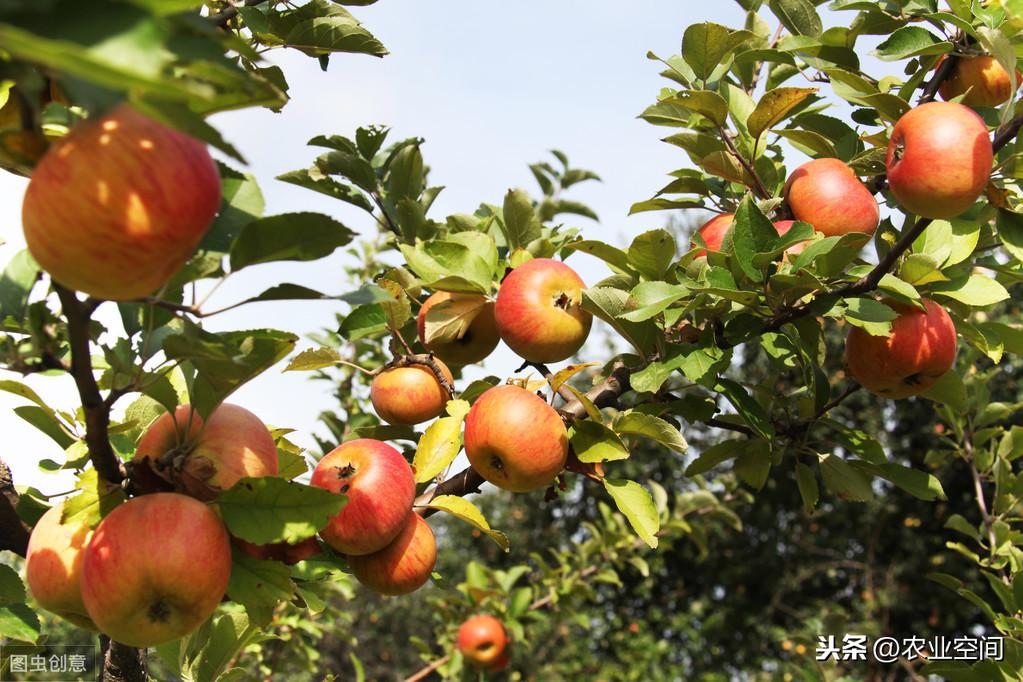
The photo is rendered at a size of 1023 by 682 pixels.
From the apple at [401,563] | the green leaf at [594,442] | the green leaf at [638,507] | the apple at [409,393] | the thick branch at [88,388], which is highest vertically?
the thick branch at [88,388]

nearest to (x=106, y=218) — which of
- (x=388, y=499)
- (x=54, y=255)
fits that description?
(x=54, y=255)

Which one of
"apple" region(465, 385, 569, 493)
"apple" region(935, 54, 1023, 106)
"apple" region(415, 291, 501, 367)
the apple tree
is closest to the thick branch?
the apple tree

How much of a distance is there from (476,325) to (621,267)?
1.12 ft

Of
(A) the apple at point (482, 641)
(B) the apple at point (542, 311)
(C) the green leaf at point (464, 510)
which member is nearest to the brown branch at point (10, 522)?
(C) the green leaf at point (464, 510)

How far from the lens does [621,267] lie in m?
1.67

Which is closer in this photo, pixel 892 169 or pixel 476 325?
pixel 892 169

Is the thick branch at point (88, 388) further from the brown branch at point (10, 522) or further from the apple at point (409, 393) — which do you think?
the apple at point (409, 393)

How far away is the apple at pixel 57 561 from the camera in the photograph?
109 cm

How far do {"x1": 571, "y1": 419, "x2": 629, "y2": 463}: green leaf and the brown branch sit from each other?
0.92 m

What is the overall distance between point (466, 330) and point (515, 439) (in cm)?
43

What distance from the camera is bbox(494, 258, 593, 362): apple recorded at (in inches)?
62.1

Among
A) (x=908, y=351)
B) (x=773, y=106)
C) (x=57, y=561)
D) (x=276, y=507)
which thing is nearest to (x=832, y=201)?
(x=773, y=106)

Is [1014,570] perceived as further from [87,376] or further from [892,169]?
[87,376]

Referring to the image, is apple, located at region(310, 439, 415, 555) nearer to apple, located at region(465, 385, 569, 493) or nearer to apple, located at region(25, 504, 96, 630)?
apple, located at region(465, 385, 569, 493)
